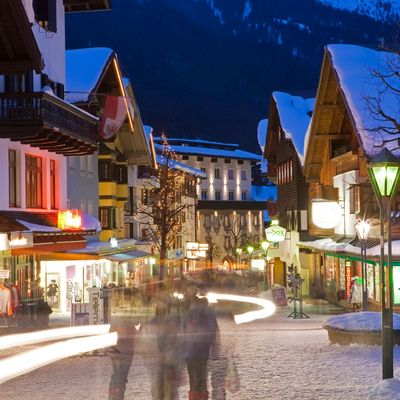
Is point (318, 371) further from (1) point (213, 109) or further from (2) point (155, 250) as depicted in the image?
(1) point (213, 109)

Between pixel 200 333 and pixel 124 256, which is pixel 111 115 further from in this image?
pixel 200 333

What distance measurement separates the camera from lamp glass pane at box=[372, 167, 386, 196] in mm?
14109

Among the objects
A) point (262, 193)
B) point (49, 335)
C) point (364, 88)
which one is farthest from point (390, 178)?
point (262, 193)

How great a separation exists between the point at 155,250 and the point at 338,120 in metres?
29.5

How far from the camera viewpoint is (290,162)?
163ft

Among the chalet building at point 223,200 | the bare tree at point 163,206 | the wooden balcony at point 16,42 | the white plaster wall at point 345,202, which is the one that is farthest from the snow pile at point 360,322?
the chalet building at point 223,200

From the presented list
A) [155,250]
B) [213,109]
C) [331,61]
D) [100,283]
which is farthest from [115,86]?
[213,109]

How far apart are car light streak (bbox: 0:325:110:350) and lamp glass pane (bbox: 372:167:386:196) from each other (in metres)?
10.00

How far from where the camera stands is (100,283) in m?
43.8

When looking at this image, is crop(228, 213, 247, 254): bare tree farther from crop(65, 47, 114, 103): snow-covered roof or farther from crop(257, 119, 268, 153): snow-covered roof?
crop(65, 47, 114, 103): snow-covered roof

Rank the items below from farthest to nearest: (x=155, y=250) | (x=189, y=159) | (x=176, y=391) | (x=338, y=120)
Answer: (x=189, y=159) → (x=155, y=250) → (x=338, y=120) → (x=176, y=391)

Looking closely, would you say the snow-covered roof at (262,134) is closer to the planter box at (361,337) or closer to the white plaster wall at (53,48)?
the white plaster wall at (53,48)

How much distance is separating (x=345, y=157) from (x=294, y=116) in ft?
37.9

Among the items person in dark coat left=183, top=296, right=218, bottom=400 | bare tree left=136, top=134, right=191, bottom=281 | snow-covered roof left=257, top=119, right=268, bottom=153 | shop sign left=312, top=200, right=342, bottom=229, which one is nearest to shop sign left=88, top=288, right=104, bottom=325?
person in dark coat left=183, top=296, right=218, bottom=400
